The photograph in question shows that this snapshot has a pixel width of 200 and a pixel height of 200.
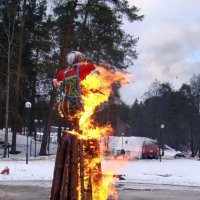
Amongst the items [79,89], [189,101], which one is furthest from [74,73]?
[189,101]

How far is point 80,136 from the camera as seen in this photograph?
6242mm

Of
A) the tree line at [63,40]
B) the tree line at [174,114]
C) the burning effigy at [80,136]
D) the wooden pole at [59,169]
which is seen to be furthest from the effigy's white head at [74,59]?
the tree line at [174,114]

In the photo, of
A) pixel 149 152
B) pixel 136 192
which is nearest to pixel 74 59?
pixel 136 192

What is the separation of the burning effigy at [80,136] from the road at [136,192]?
612cm

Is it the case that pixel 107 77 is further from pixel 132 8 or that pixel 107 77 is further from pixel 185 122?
pixel 185 122

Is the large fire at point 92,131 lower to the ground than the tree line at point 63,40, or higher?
lower

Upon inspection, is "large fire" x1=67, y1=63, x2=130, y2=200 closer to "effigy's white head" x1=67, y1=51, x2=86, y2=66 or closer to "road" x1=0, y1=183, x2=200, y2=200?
"effigy's white head" x1=67, y1=51, x2=86, y2=66

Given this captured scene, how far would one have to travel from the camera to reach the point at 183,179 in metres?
17.7

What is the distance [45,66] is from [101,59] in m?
4.07

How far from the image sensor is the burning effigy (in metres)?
6.16

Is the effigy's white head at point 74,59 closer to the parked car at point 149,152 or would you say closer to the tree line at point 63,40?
the tree line at point 63,40

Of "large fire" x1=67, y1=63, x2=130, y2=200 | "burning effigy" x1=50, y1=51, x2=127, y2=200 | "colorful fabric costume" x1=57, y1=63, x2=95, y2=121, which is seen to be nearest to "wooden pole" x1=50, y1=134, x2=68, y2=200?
"burning effigy" x1=50, y1=51, x2=127, y2=200

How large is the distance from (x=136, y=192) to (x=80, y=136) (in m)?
7.89

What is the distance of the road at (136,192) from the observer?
12.6 metres
